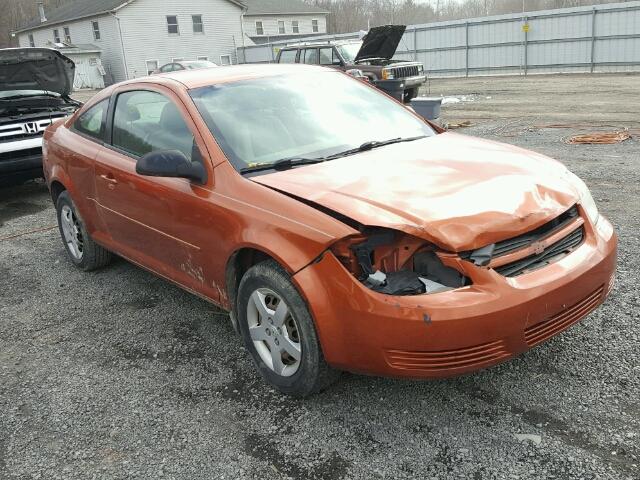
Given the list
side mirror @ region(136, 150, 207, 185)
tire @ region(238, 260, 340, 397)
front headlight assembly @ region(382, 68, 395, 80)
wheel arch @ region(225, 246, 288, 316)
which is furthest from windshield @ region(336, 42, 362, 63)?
tire @ region(238, 260, 340, 397)

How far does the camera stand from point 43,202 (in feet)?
27.0

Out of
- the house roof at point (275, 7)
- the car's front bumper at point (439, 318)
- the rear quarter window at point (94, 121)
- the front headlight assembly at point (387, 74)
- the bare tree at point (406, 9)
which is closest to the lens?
the car's front bumper at point (439, 318)

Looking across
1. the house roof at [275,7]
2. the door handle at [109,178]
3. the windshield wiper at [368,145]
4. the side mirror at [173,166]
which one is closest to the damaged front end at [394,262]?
the windshield wiper at [368,145]

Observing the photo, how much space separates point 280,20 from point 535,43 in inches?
1254

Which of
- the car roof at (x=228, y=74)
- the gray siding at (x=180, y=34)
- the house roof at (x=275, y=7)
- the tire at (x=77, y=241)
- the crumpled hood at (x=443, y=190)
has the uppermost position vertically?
the house roof at (x=275, y=7)

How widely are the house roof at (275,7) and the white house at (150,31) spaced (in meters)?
7.90

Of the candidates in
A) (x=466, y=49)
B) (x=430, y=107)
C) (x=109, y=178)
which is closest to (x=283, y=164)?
(x=109, y=178)

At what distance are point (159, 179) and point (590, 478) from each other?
2.79 meters

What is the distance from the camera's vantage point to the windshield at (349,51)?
17156 millimetres

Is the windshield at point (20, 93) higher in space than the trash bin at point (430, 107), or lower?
higher

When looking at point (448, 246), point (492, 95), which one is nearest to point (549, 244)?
point (448, 246)

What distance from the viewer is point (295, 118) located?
3.78m

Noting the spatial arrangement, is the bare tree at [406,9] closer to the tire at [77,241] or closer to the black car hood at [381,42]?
the black car hood at [381,42]

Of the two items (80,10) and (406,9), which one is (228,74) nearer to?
(80,10)
